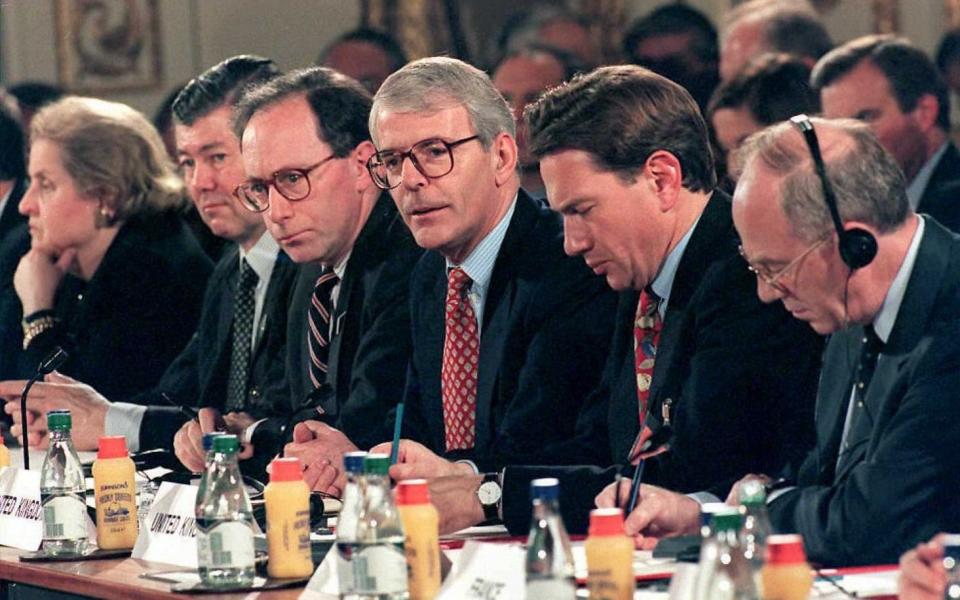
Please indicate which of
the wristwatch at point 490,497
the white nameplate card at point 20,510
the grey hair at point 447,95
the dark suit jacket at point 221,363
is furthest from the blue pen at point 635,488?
the dark suit jacket at point 221,363

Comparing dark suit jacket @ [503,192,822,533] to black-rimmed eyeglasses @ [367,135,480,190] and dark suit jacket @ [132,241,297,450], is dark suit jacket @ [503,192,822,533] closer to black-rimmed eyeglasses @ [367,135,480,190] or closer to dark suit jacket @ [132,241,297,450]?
black-rimmed eyeglasses @ [367,135,480,190]

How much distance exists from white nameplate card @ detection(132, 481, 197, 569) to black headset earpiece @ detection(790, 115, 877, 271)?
3.69 feet

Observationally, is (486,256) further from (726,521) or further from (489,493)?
(726,521)

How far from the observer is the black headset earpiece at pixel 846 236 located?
2.84 metres

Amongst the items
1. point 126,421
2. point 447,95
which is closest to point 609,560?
A: point 447,95

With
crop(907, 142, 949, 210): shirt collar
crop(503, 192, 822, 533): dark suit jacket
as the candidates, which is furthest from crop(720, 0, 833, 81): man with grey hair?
crop(503, 192, 822, 533): dark suit jacket

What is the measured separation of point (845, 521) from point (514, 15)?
6.36 meters

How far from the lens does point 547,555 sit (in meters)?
2.33

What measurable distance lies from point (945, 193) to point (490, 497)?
2736 mm

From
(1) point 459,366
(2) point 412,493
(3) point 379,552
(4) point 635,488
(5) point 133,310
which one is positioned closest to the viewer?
(3) point 379,552

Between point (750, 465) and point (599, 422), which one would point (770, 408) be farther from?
point (599, 422)

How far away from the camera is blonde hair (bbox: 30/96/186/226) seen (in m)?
5.26

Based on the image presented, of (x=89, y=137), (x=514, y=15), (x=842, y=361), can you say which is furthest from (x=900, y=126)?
(x=514, y=15)

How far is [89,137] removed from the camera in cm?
530
